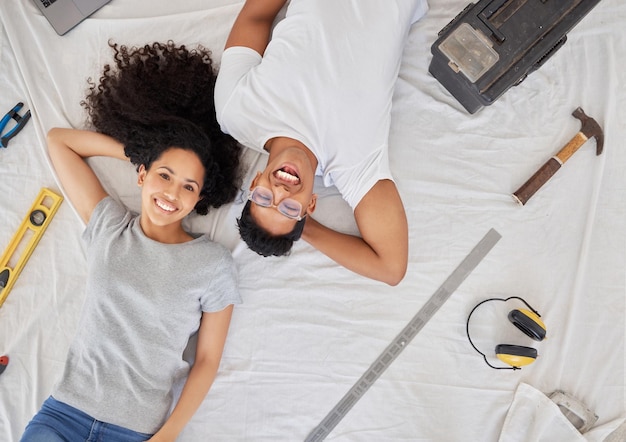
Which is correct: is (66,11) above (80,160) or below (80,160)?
above

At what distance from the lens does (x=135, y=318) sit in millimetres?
1957

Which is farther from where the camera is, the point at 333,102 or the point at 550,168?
the point at 550,168

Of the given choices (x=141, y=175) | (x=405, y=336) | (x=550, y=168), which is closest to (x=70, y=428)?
(x=141, y=175)

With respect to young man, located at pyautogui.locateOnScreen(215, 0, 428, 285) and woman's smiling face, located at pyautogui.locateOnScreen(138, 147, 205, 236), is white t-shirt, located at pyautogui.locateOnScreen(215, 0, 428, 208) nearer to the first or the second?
young man, located at pyautogui.locateOnScreen(215, 0, 428, 285)

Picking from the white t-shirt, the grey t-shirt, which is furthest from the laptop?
the grey t-shirt

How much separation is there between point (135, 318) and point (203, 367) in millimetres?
339

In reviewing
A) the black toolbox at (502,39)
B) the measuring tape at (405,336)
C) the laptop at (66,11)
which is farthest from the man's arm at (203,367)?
the laptop at (66,11)

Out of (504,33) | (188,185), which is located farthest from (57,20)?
(504,33)

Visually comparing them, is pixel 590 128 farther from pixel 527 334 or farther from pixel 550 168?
pixel 527 334

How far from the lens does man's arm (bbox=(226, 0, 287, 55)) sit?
2090 mm

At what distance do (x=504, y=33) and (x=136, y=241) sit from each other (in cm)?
163

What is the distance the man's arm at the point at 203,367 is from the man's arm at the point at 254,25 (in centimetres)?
109

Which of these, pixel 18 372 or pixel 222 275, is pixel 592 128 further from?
pixel 18 372

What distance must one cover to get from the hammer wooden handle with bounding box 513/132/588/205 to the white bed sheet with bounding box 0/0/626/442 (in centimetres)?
6
